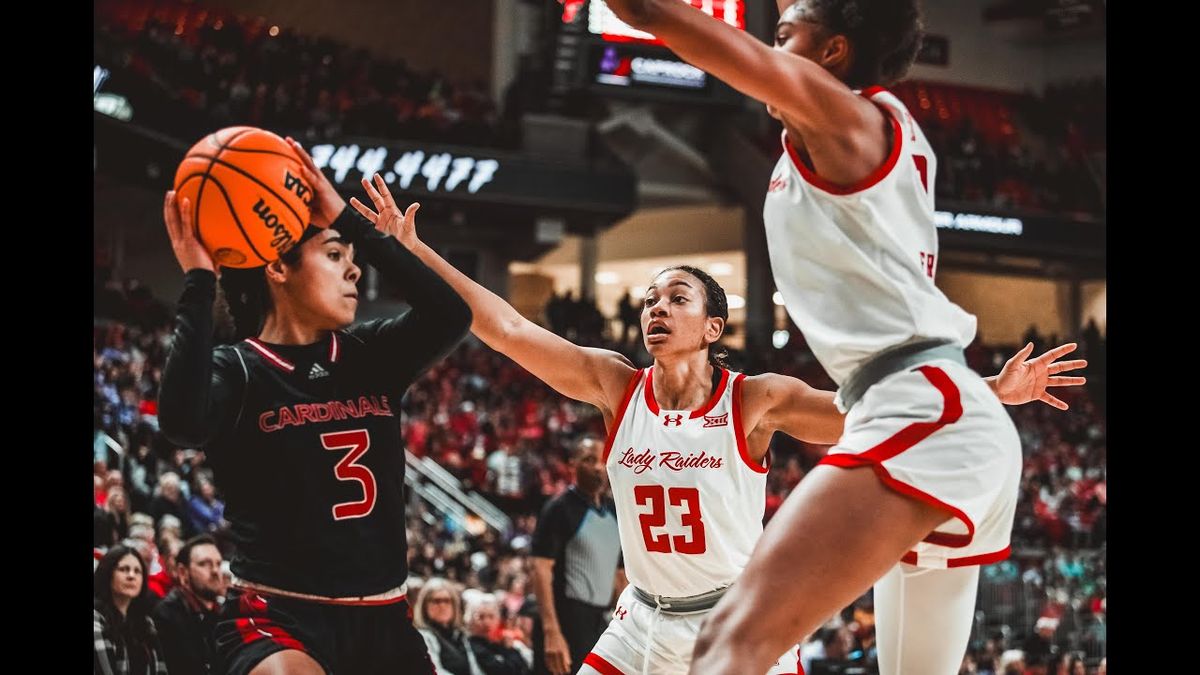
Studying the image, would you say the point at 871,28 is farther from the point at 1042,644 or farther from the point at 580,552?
the point at 1042,644

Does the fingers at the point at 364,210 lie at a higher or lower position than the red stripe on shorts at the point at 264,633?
higher

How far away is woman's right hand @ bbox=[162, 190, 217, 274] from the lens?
11.8ft

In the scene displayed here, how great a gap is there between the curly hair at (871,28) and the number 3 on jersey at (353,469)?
1684 millimetres

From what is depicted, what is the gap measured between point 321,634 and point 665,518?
4.30 ft

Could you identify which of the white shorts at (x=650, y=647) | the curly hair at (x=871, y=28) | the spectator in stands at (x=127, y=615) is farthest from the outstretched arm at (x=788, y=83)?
the spectator in stands at (x=127, y=615)

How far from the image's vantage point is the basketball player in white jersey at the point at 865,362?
2.90 m

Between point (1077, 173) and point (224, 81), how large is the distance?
16.3m

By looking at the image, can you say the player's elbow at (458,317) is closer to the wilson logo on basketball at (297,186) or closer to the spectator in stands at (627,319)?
the wilson logo on basketball at (297,186)

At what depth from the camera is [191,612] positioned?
6570 millimetres

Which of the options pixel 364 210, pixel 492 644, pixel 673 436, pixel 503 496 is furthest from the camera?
pixel 503 496

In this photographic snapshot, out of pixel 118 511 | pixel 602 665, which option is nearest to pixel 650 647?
pixel 602 665

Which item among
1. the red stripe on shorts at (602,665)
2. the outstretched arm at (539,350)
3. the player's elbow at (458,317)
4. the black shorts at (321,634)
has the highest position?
the player's elbow at (458,317)
